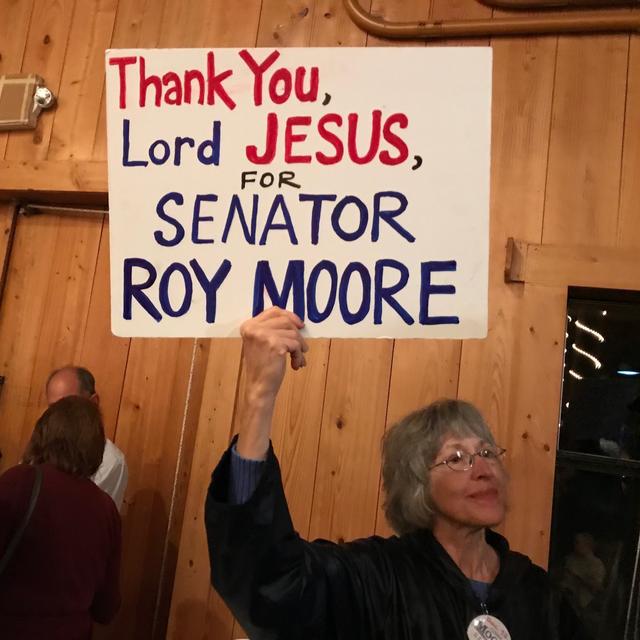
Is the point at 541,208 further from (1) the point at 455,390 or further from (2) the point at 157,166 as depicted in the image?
(2) the point at 157,166

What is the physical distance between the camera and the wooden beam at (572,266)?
181cm

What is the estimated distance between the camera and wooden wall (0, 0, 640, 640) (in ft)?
6.01

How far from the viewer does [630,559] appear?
5.87ft

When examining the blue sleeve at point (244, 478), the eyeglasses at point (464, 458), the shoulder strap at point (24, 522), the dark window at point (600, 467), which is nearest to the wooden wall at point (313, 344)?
the dark window at point (600, 467)

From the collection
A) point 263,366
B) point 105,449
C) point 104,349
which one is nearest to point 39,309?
point 104,349

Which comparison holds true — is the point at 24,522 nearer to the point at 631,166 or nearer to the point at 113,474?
the point at 113,474

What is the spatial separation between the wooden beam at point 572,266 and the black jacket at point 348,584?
3.11 ft

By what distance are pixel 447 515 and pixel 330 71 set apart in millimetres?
732

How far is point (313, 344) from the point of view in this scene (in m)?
1.96

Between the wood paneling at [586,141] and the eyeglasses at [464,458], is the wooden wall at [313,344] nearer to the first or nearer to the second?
the wood paneling at [586,141]

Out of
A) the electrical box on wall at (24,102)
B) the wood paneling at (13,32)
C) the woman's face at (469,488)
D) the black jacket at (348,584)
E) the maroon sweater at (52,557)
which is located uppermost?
the wood paneling at (13,32)

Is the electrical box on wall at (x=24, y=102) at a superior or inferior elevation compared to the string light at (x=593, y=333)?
superior

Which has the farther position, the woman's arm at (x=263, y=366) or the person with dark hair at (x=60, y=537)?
the person with dark hair at (x=60, y=537)

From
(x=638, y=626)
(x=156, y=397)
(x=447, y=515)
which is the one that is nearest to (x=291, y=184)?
(x=447, y=515)
